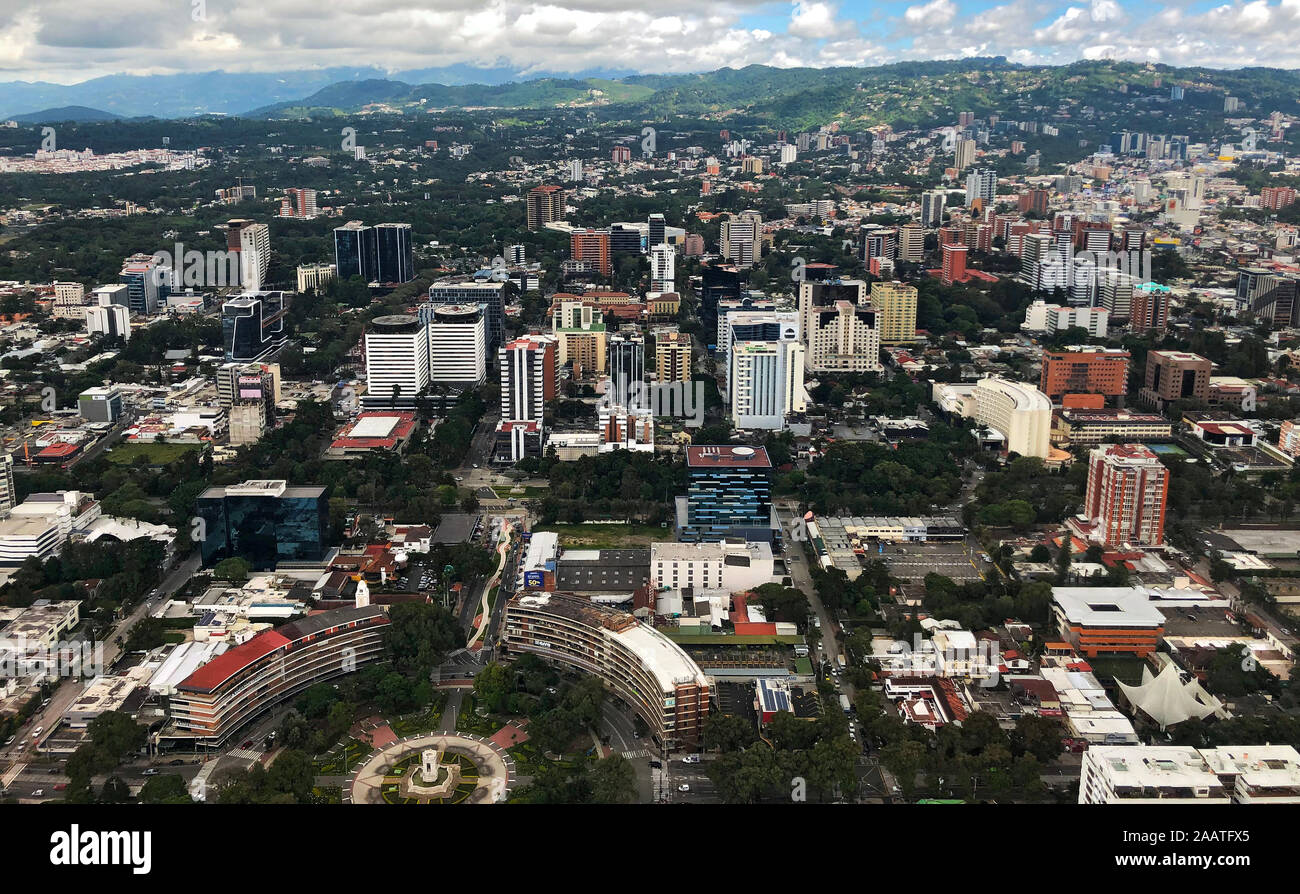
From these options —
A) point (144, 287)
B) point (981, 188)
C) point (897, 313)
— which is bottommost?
point (897, 313)

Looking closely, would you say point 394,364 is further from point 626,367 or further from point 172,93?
point 172,93

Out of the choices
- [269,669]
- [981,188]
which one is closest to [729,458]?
[269,669]

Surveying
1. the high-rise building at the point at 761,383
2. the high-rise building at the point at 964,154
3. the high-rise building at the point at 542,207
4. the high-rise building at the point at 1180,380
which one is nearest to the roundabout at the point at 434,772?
the high-rise building at the point at 761,383

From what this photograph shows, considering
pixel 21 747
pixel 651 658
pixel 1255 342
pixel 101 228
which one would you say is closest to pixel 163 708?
pixel 21 747

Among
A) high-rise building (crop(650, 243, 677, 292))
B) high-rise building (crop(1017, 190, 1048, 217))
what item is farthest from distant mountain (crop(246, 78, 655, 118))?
high-rise building (crop(650, 243, 677, 292))

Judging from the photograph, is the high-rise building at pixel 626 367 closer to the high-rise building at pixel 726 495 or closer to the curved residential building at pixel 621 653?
the high-rise building at pixel 726 495

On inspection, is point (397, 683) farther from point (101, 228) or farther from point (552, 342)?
point (101, 228)
